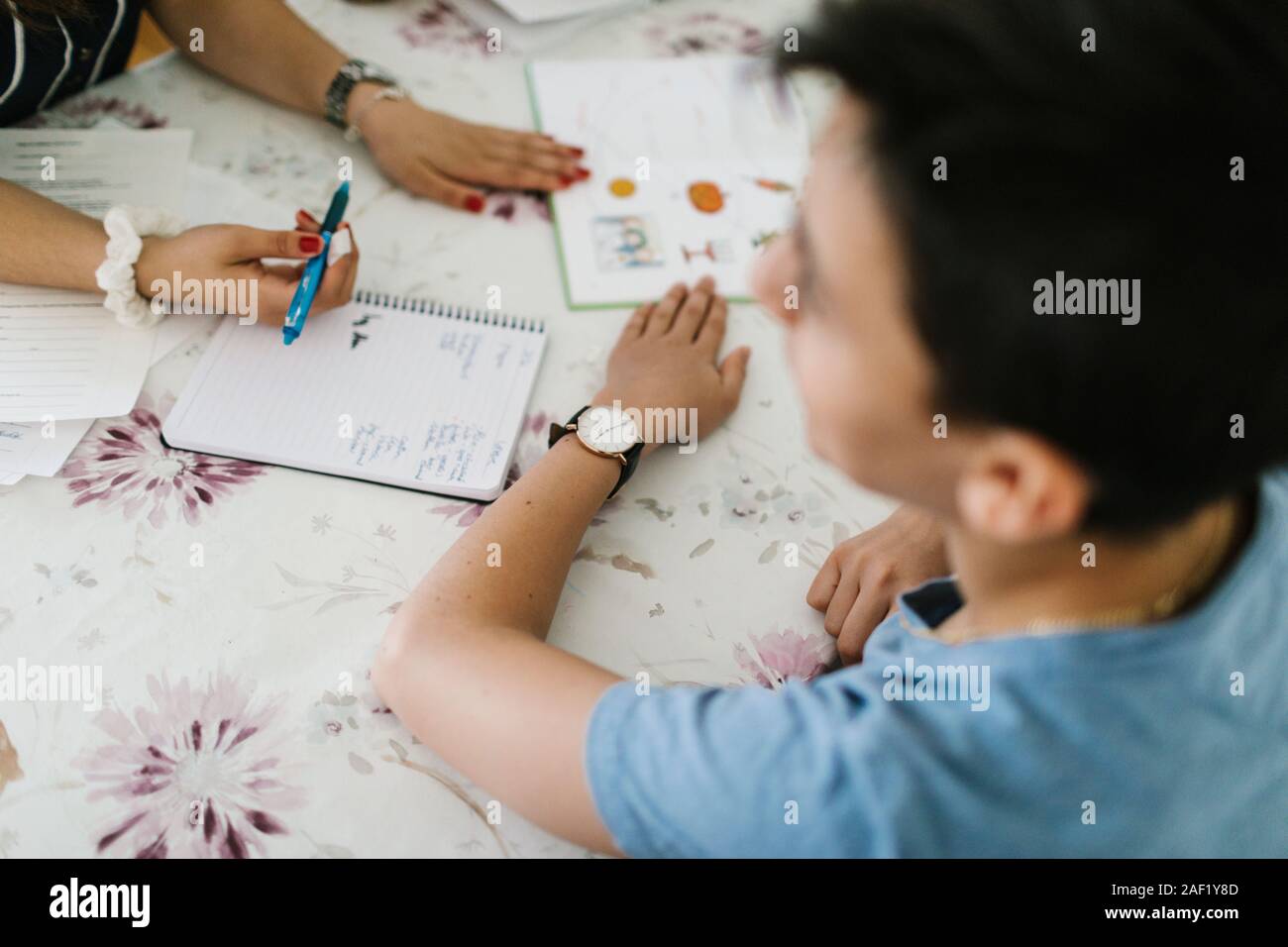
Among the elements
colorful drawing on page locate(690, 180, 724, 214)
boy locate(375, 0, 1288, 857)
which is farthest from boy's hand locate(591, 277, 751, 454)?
boy locate(375, 0, 1288, 857)

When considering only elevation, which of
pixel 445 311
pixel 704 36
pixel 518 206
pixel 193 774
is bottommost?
pixel 193 774

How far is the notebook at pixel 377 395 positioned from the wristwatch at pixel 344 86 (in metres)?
0.25

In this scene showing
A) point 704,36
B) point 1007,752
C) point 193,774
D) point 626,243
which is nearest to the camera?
point 1007,752

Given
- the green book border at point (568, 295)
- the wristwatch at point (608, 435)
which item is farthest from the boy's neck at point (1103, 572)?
the green book border at point (568, 295)

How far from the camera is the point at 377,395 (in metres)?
0.83

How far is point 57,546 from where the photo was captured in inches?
28.5

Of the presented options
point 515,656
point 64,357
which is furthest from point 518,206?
point 515,656

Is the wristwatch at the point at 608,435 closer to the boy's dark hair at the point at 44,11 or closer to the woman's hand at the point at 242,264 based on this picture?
the woman's hand at the point at 242,264

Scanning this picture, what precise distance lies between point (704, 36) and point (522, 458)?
26.7 inches

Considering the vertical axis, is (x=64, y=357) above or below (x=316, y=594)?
above

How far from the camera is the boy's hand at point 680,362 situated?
844 millimetres

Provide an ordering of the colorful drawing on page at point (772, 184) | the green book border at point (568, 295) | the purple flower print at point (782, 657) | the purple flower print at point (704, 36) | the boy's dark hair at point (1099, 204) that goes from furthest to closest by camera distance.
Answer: the purple flower print at point (704, 36) → the colorful drawing on page at point (772, 184) → the green book border at point (568, 295) → the purple flower print at point (782, 657) → the boy's dark hair at point (1099, 204)

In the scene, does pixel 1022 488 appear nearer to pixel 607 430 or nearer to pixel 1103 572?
pixel 1103 572
